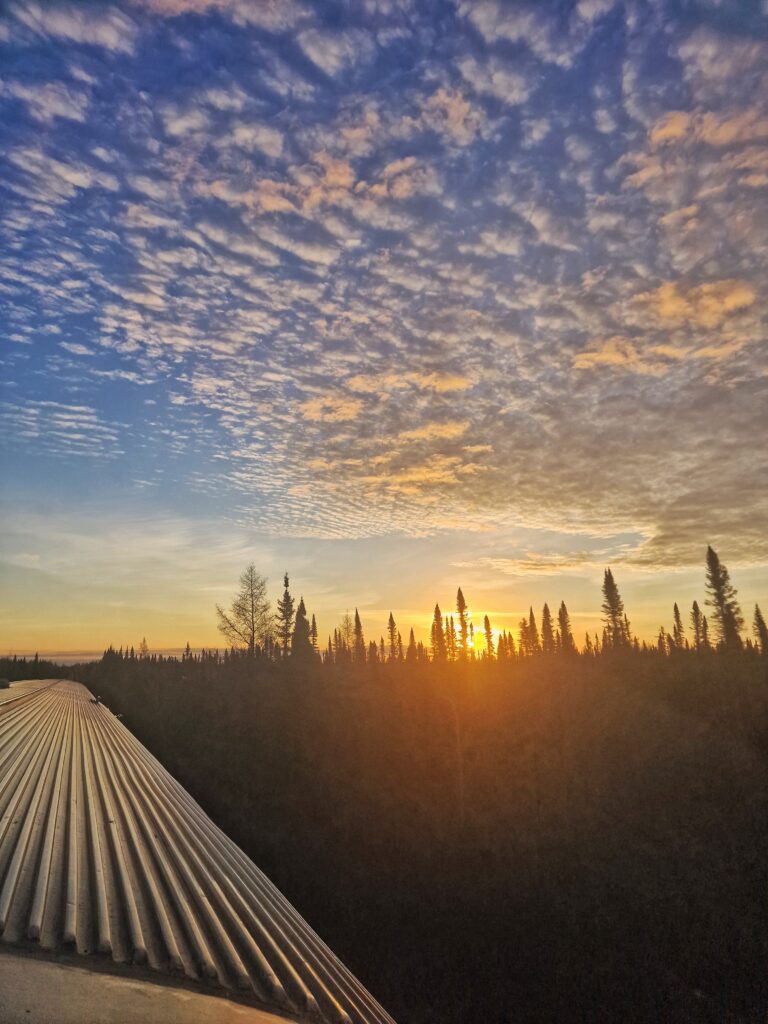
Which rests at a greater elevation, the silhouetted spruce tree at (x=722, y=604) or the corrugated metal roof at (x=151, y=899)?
the silhouetted spruce tree at (x=722, y=604)

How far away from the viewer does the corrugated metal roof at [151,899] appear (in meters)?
7.86

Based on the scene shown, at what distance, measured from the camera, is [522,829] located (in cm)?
2627

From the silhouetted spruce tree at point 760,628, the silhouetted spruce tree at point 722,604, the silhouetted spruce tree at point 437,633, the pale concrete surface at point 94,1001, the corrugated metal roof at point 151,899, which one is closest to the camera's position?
the pale concrete surface at point 94,1001

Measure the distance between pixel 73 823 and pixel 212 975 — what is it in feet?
21.8

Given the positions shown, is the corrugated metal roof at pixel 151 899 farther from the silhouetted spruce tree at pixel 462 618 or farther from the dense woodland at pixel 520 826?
the silhouetted spruce tree at pixel 462 618

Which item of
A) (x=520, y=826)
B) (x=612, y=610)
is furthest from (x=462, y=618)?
(x=520, y=826)

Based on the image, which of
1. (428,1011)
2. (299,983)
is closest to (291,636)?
(428,1011)

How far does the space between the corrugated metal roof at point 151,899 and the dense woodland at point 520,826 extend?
8.74 m

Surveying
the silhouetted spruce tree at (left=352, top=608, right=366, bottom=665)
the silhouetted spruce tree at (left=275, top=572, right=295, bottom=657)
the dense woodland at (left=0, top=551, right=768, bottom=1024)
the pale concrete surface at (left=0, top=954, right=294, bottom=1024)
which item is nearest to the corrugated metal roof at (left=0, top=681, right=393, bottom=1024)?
the pale concrete surface at (left=0, top=954, right=294, bottom=1024)

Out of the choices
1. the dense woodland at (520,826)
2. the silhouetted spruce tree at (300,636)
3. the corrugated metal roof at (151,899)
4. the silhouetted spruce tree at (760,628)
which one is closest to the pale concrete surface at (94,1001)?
the corrugated metal roof at (151,899)

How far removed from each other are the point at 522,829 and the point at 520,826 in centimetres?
22

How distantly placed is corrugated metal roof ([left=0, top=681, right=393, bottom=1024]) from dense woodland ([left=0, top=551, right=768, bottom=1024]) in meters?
8.74

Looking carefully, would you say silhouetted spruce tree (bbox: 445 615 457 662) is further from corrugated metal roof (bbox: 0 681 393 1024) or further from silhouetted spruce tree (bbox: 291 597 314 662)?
corrugated metal roof (bbox: 0 681 393 1024)

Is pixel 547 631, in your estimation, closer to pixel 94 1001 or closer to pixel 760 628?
pixel 760 628
